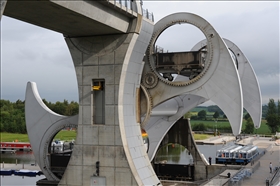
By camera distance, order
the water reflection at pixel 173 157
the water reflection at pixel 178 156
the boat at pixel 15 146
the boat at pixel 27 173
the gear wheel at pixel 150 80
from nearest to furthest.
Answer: the gear wheel at pixel 150 80
the boat at pixel 27 173
the water reflection at pixel 173 157
the water reflection at pixel 178 156
the boat at pixel 15 146

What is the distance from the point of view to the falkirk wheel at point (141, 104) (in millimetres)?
21641

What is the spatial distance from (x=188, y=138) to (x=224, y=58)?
402 inches

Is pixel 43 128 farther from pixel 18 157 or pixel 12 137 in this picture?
pixel 12 137

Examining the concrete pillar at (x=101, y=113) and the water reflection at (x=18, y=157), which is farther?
the water reflection at (x=18, y=157)

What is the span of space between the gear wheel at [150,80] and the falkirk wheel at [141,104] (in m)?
0.04

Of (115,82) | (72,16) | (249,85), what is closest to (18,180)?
(115,82)

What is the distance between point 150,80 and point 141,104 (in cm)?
215

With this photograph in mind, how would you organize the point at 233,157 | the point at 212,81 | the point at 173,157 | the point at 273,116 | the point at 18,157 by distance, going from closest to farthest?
the point at 212,81 → the point at 233,157 → the point at 18,157 → the point at 173,157 → the point at 273,116

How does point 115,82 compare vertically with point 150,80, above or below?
below

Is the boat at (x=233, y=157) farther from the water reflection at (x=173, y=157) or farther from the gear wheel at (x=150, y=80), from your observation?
the water reflection at (x=173, y=157)

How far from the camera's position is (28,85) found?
2739cm

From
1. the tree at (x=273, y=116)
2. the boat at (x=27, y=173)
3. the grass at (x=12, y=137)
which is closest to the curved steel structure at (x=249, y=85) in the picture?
the boat at (x=27, y=173)

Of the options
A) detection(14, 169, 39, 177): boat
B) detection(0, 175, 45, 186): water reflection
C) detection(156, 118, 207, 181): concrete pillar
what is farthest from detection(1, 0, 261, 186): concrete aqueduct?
detection(14, 169, 39, 177): boat

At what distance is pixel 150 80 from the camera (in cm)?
2952
